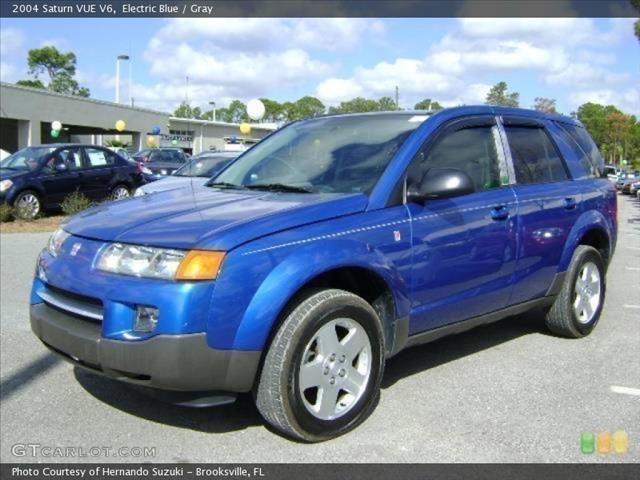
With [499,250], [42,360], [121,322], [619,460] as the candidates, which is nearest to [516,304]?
[499,250]

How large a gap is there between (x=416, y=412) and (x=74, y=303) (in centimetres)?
198

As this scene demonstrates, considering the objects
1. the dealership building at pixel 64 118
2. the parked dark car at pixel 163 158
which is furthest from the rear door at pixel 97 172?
the dealership building at pixel 64 118

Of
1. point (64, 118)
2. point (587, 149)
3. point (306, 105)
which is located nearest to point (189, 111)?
point (306, 105)

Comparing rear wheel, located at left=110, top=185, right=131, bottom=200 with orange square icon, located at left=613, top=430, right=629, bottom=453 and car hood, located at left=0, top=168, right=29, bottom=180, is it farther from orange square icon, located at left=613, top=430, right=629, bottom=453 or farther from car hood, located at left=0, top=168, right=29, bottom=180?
orange square icon, located at left=613, top=430, right=629, bottom=453

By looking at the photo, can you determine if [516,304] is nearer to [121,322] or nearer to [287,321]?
[287,321]

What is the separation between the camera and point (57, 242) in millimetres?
3686

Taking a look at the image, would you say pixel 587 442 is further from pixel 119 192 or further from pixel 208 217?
pixel 119 192

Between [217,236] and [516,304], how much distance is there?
2.52 m

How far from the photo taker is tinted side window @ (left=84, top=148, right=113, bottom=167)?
14594mm

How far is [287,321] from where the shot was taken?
3205mm

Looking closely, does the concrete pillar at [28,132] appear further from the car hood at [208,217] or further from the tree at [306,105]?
the tree at [306,105]

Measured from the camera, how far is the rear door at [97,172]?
1441cm

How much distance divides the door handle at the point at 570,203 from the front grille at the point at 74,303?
3547mm
